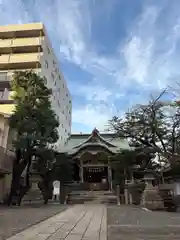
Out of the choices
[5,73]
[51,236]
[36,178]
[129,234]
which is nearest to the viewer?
[51,236]

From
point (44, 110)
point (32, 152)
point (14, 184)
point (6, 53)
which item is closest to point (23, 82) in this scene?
point (44, 110)

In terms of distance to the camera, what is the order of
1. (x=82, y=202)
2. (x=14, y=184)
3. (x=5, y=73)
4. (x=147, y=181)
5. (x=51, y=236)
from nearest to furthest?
1. (x=51, y=236)
2. (x=147, y=181)
3. (x=14, y=184)
4. (x=82, y=202)
5. (x=5, y=73)

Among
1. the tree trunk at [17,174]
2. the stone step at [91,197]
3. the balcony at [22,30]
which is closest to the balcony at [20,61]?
the balcony at [22,30]

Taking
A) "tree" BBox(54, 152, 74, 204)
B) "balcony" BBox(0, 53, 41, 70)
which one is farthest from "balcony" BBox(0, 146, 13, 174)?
"balcony" BBox(0, 53, 41, 70)

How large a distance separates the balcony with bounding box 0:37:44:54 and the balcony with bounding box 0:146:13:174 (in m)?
21.0

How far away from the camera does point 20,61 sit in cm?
3444

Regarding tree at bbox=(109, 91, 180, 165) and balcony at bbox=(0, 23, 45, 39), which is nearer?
tree at bbox=(109, 91, 180, 165)

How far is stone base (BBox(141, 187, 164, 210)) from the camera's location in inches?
559

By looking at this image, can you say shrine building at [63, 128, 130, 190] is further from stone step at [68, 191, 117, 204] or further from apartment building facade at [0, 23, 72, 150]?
apartment building facade at [0, 23, 72, 150]

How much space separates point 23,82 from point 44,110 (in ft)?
10.6

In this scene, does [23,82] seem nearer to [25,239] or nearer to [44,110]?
[44,110]

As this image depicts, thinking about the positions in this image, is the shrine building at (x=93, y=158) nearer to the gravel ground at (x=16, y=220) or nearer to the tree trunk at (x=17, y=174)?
the tree trunk at (x=17, y=174)

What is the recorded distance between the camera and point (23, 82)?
62.8ft

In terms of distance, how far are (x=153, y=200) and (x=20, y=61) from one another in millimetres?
28557
